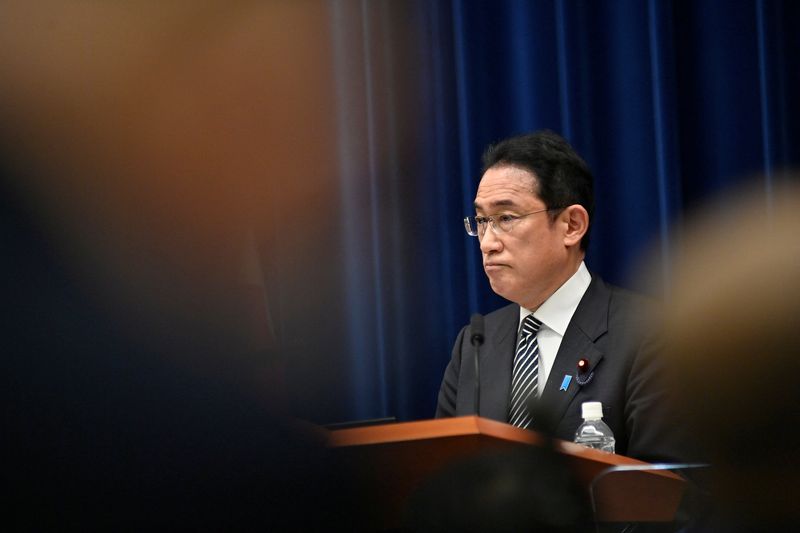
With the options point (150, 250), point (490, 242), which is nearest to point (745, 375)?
point (150, 250)

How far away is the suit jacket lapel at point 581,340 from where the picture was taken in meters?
2.75

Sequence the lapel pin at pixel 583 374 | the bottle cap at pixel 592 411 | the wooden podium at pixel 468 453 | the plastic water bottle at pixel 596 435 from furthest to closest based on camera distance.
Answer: the lapel pin at pixel 583 374, the plastic water bottle at pixel 596 435, the bottle cap at pixel 592 411, the wooden podium at pixel 468 453

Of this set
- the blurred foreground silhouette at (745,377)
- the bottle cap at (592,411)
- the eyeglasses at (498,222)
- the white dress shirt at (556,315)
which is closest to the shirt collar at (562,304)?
the white dress shirt at (556,315)

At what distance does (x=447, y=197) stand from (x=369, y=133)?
0.36 meters

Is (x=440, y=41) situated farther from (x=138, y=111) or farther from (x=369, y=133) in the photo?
(x=138, y=111)

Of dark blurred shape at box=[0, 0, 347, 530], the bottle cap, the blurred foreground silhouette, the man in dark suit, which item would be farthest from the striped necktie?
dark blurred shape at box=[0, 0, 347, 530]

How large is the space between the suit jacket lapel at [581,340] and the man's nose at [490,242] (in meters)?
0.31

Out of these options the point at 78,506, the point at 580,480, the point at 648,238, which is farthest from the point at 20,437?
the point at 648,238

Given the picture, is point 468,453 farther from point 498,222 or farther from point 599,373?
point 498,222

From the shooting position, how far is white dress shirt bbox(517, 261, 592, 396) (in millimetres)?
2959

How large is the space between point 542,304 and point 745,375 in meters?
2.30

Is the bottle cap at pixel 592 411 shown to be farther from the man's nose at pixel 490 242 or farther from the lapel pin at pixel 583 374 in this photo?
the man's nose at pixel 490 242

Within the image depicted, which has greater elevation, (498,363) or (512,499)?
(512,499)

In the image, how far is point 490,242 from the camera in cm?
310
